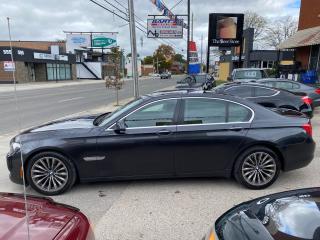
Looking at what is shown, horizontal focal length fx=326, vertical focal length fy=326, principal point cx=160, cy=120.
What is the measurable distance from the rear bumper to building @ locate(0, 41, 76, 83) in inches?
1571

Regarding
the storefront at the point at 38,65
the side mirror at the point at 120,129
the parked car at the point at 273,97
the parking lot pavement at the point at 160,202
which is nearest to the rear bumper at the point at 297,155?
the parking lot pavement at the point at 160,202

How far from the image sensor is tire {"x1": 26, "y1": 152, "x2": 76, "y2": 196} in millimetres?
4832

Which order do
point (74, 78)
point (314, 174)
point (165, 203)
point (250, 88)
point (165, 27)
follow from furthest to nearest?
point (74, 78)
point (165, 27)
point (250, 88)
point (314, 174)
point (165, 203)

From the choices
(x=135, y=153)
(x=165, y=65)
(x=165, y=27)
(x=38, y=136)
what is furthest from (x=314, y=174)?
(x=165, y=65)

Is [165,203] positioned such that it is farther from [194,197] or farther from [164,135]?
[164,135]

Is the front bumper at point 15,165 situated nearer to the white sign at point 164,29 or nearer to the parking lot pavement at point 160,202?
the parking lot pavement at point 160,202

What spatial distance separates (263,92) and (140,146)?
6.26m

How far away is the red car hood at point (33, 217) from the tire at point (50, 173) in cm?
218

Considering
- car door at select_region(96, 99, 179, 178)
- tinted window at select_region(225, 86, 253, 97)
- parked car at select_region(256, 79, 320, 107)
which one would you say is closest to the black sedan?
car door at select_region(96, 99, 179, 178)

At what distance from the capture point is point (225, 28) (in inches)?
1024

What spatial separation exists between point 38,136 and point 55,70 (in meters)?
53.3

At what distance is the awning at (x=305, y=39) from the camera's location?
66.3 ft

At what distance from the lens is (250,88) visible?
10.1 meters

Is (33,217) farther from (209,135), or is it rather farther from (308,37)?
(308,37)
